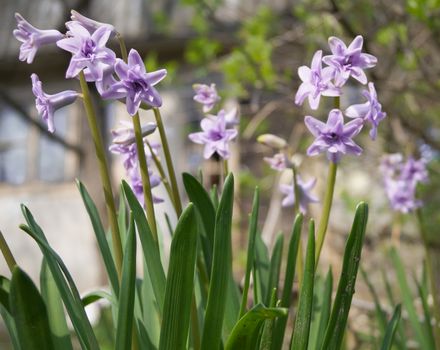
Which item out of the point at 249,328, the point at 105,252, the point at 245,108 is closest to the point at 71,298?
the point at 105,252

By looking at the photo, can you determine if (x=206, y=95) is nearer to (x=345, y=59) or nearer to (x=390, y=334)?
(x=345, y=59)

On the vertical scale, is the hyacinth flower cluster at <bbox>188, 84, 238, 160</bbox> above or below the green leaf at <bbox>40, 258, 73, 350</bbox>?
above

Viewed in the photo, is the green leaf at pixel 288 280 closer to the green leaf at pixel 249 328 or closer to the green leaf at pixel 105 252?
the green leaf at pixel 249 328

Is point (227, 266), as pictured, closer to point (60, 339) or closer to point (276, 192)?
point (60, 339)

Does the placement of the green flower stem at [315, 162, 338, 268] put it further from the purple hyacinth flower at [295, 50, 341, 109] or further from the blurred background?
the blurred background

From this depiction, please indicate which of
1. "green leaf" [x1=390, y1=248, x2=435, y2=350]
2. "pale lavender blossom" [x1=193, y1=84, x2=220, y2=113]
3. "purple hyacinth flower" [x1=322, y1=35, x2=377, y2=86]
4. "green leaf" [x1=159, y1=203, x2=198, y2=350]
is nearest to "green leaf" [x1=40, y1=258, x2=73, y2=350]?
"green leaf" [x1=159, y1=203, x2=198, y2=350]
